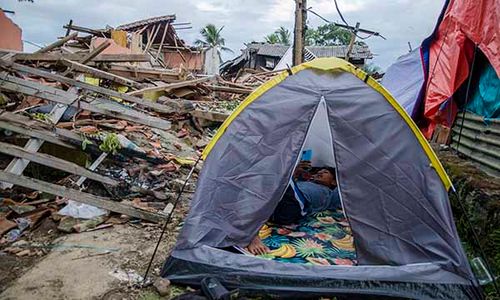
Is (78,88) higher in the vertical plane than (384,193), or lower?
higher

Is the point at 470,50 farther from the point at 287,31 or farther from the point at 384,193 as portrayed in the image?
the point at 287,31

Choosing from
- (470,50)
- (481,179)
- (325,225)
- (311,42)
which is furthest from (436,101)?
(311,42)

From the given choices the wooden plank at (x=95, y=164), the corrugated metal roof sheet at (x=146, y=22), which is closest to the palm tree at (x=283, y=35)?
the corrugated metal roof sheet at (x=146, y=22)

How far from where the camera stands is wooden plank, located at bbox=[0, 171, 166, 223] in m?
3.36

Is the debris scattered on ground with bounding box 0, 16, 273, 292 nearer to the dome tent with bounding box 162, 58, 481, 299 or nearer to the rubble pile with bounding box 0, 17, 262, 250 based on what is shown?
the rubble pile with bounding box 0, 17, 262, 250

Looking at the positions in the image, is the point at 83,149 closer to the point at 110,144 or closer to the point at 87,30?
the point at 110,144

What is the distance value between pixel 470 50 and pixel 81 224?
4.31 m

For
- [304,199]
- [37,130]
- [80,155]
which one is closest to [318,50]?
[80,155]

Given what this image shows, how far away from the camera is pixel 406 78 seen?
6250 millimetres

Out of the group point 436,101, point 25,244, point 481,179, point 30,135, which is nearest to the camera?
point 25,244

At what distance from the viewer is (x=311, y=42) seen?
32.0m

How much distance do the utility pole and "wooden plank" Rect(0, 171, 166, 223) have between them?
4.75m

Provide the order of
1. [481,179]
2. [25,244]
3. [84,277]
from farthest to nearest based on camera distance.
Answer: [481,179]
[25,244]
[84,277]

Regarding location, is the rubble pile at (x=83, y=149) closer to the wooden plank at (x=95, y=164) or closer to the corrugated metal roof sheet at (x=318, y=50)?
the wooden plank at (x=95, y=164)
